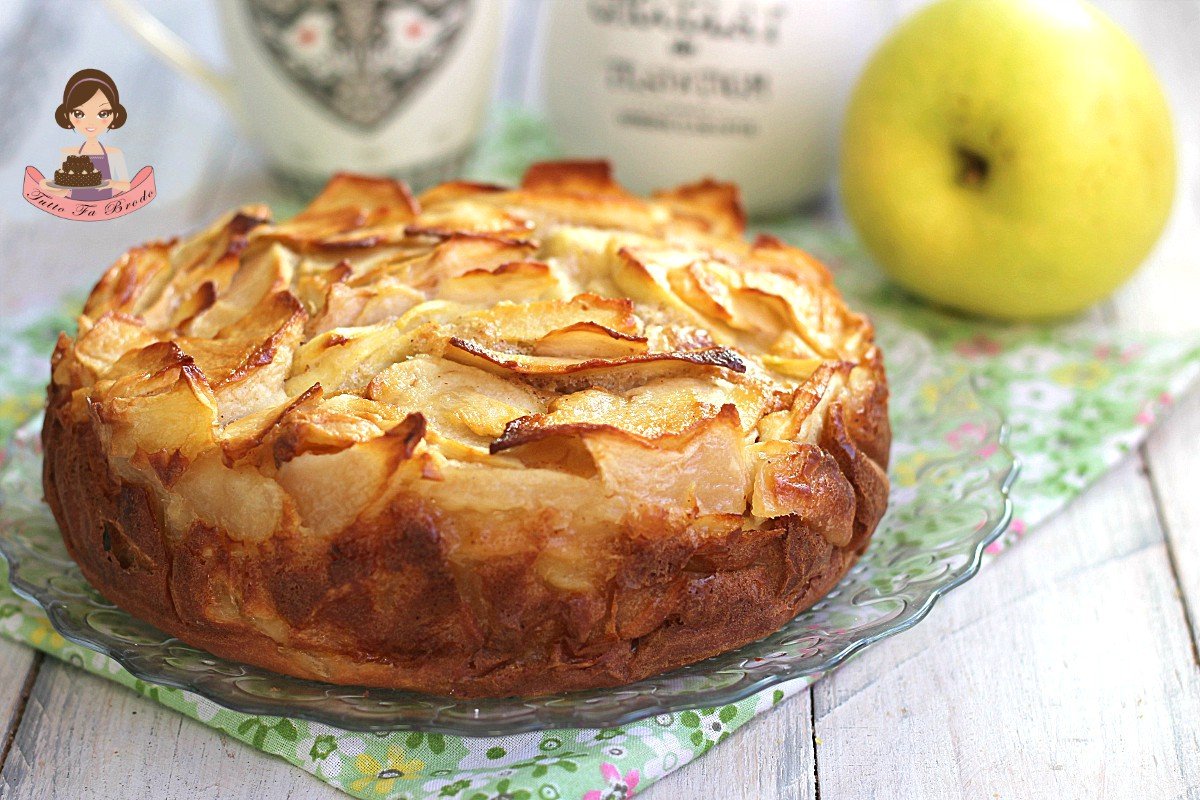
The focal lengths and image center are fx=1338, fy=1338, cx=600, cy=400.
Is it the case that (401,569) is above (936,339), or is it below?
above

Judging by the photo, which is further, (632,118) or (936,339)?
(632,118)

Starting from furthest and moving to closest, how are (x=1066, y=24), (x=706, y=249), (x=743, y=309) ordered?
1. (x=1066, y=24)
2. (x=706, y=249)
3. (x=743, y=309)

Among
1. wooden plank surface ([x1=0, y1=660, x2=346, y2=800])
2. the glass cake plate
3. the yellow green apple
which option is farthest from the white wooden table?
the yellow green apple

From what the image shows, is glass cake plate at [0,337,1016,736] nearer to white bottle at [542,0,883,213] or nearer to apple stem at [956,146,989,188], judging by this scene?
apple stem at [956,146,989,188]

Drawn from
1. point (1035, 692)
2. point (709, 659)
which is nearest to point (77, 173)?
point (709, 659)

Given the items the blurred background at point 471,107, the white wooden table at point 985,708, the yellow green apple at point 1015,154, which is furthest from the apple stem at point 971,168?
the white wooden table at point 985,708

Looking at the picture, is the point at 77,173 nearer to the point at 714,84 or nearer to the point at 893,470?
the point at 893,470

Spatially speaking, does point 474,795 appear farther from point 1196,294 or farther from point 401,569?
point 1196,294

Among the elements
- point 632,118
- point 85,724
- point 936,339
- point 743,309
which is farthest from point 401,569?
point 632,118
